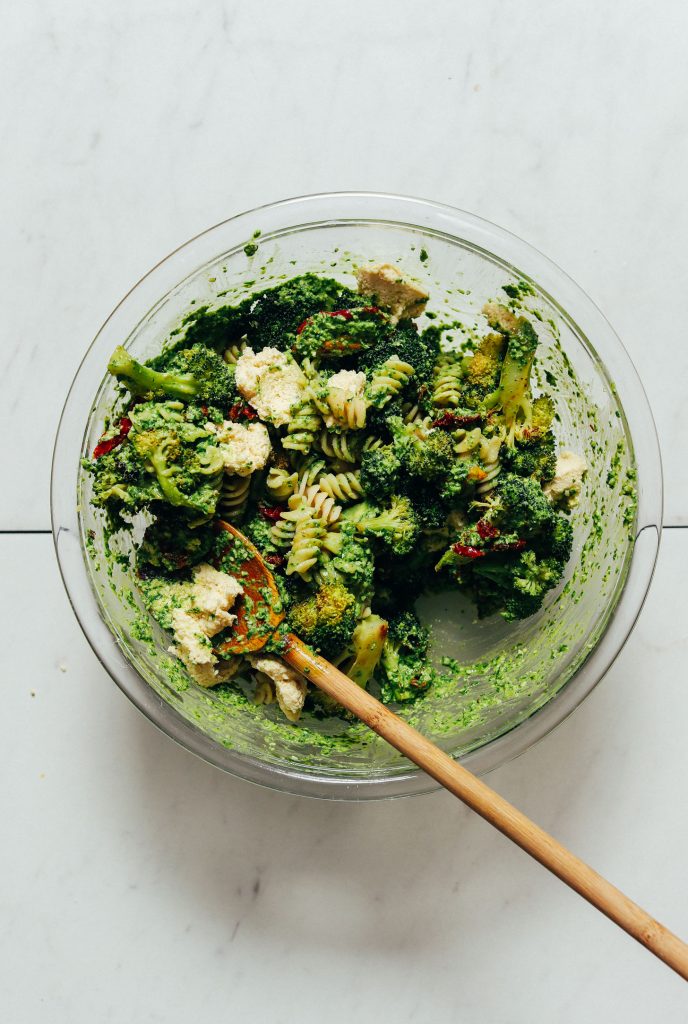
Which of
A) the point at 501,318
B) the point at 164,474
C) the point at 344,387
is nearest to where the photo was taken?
the point at 164,474

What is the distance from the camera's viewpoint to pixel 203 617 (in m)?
1.83

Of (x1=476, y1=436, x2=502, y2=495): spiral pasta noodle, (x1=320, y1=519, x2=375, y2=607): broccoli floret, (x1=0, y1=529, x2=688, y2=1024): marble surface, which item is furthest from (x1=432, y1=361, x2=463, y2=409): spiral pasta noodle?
(x1=0, y1=529, x2=688, y2=1024): marble surface

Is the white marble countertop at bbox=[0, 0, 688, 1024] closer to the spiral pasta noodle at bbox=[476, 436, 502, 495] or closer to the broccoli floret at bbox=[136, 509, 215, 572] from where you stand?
the broccoli floret at bbox=[136, 509, 215, 572]

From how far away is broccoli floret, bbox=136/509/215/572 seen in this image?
1.88 metres

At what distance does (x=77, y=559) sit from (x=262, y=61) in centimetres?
135

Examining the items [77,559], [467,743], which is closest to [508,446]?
[467,743]

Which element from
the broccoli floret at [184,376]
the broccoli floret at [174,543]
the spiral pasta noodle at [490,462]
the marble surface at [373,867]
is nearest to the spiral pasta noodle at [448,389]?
the spiral pasta noodle at [490,462]

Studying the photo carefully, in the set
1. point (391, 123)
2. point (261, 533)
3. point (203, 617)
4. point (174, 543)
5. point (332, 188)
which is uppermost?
point (391, 123)

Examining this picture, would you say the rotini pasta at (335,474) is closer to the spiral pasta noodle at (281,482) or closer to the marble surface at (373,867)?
the spiral pasta noodle at (281,482)

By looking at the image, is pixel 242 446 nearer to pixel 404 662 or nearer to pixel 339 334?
pixel 339 334

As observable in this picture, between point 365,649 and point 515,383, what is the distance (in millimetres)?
687

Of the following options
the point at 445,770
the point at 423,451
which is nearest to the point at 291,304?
the point at 423,451

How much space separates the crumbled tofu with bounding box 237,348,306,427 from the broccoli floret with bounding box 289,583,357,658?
39 centimetres

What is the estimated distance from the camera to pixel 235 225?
6.54 feet
